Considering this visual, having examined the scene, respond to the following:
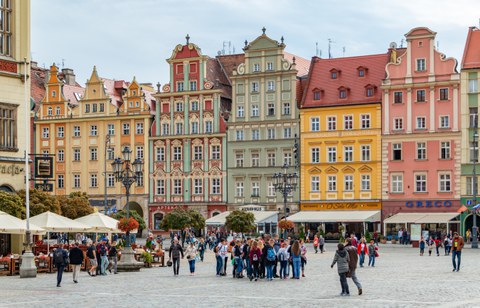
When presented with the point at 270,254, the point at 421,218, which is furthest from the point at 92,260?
the point at 421,218

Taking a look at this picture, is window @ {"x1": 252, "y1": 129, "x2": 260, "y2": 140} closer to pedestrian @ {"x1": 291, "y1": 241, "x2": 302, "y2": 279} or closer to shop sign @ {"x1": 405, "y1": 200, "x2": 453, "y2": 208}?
shop sign @ {"x1": 405, "y1": 200, "x2": 453, "y2": 208}

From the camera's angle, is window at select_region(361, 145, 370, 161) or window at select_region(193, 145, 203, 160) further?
window at select_region(193, 145, 203, 160)

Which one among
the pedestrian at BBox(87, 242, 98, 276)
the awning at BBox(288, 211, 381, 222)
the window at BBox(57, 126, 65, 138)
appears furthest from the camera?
the window at BBox(57, 126, 65, 138)

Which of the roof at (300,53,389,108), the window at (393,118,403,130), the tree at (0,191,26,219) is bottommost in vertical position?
the tree at (0,191,26,219)

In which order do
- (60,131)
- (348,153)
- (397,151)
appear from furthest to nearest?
1. (60,131)
2. (348,153)
3. (397,151)

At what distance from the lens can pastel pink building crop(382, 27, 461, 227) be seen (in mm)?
73938

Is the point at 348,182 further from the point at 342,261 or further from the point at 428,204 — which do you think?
the point at 342,261

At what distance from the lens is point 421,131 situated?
7531 cm

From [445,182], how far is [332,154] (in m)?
9.53

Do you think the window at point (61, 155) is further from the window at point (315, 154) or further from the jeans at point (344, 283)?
the jeans at point (344, 283)

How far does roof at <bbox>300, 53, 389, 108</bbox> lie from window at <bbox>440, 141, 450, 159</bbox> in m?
6.34

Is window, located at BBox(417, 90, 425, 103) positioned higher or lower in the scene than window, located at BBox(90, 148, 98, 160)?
higher

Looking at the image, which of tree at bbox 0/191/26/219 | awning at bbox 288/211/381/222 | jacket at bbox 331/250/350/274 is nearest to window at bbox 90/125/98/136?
awning at bbox 288/211/381/222

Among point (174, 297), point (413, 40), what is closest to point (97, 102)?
point (413, 40)
